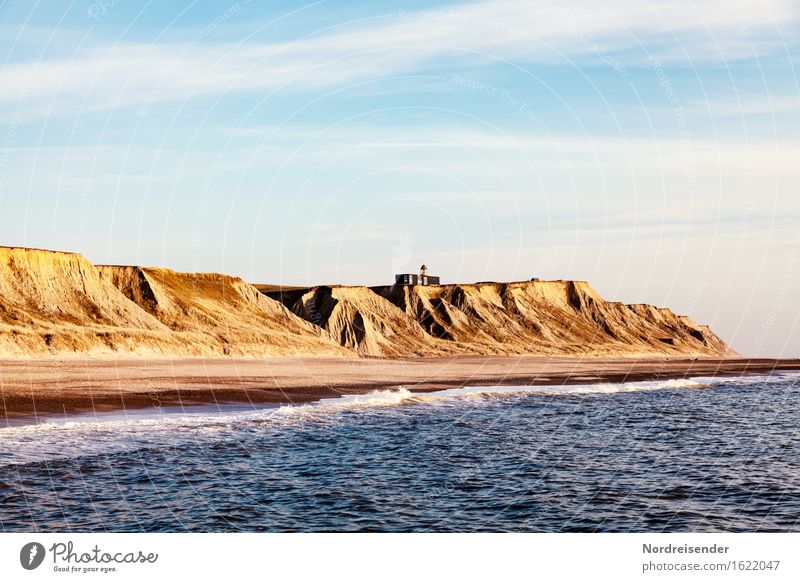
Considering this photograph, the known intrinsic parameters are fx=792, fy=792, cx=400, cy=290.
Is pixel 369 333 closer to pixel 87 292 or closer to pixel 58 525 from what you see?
pixel 87 292

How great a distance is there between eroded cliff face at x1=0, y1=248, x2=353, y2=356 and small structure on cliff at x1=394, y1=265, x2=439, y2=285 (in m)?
39.0

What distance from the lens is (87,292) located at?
7006cm

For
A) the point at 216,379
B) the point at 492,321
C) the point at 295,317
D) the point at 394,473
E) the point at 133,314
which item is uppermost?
the point at 492,321

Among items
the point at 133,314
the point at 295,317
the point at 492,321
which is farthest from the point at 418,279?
the point at 133,314

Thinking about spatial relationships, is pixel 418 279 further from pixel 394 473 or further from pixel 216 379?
pixel 394 473

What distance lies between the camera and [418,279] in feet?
435

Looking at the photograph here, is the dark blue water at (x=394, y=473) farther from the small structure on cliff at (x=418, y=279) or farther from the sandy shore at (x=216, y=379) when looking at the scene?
the small structure on cliff at (x=418, y=279)

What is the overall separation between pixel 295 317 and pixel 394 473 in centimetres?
7060

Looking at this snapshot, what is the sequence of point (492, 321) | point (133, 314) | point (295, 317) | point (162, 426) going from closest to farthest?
point (162, 426), point (133, 314), point (295, 317), point (492, 321)

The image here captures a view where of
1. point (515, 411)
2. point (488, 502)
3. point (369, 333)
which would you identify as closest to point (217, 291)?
point (369, 333)
